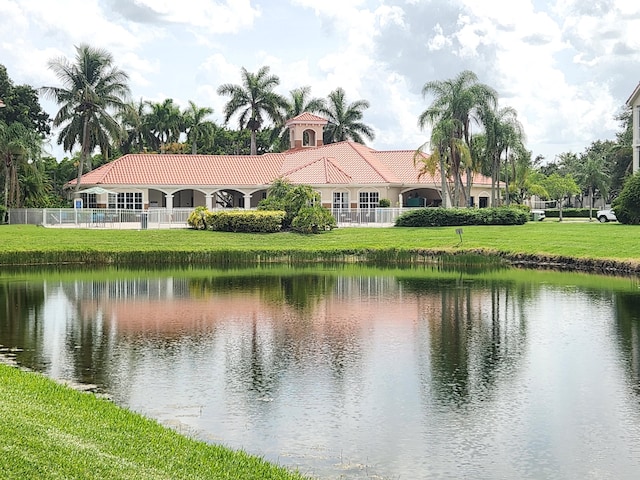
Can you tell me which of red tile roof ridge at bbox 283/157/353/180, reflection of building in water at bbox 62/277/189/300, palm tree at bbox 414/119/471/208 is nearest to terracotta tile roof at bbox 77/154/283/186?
red tile roof ridge at bbox 283/157/353/180

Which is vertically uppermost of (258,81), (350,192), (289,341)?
(258,81)

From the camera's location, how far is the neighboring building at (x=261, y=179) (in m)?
57.7

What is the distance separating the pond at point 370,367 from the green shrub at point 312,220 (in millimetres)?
18823

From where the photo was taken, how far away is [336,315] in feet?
74.7

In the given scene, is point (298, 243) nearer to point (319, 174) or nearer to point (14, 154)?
point (319, 174)

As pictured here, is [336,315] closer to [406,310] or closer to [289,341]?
[406,310]

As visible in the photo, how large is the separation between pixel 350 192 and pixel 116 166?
15.8 metres

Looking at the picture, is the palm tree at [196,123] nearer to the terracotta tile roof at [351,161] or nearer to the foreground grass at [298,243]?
the terracotta tile roof at [351,161]

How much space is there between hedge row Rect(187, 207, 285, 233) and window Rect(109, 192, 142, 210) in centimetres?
1044

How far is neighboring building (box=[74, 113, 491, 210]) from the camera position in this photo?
5772 cm

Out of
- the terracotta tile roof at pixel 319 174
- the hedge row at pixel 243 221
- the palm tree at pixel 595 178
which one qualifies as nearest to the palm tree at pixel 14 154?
the hedge row at pixel 243 221

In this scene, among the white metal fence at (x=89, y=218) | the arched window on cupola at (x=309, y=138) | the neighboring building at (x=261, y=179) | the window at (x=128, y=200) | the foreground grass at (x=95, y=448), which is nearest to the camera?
the foreground grass at (x=95, y=448)

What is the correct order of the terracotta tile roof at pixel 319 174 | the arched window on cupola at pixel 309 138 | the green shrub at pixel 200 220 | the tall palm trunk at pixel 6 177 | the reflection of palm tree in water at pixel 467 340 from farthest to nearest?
the arched window on cupola at pixel 309 138, the terracotta tile roof at pixel 319 174, the tall palm trunk at pixel 6 177, the green shrub at pixel 200 220, the reflection of palm tree in water at pixel 467 340

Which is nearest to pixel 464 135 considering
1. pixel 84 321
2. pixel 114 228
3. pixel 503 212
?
pixel 503 212
